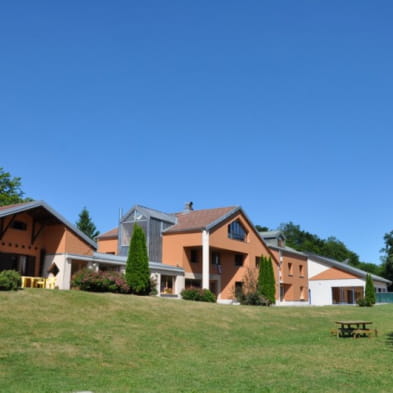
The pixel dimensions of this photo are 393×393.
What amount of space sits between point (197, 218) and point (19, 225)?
16.3m

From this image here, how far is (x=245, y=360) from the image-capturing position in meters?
13.9

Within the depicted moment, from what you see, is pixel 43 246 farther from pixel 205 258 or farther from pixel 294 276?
pixel 294 276

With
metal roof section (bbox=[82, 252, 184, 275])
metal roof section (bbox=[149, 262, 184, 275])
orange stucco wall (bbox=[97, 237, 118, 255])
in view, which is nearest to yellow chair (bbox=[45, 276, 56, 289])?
metal roof section (bbox=[82, 252, 184, 275])

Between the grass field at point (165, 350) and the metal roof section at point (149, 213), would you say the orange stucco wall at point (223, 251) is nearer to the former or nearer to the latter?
the metal roof section at point (149, 213)

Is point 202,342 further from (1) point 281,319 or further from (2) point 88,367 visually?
(1) point 281,319

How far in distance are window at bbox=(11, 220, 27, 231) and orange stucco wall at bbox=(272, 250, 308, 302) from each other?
28926 mm

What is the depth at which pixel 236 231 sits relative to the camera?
4219 cm

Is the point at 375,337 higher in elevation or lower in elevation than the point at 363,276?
lower

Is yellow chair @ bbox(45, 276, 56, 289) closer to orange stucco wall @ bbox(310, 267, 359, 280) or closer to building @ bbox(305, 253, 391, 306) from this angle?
building @ bbox(305, 253, 391, 306)

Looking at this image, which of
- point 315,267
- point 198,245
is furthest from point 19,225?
point 315,267

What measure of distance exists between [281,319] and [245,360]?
1274cm

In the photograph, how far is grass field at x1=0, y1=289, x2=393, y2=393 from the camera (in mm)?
10523

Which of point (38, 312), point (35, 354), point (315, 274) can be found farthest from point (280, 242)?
Answer: point (35, 354)

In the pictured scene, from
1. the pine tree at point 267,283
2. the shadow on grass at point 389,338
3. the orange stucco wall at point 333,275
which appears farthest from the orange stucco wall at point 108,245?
the orange stucco wall at point 333,275
